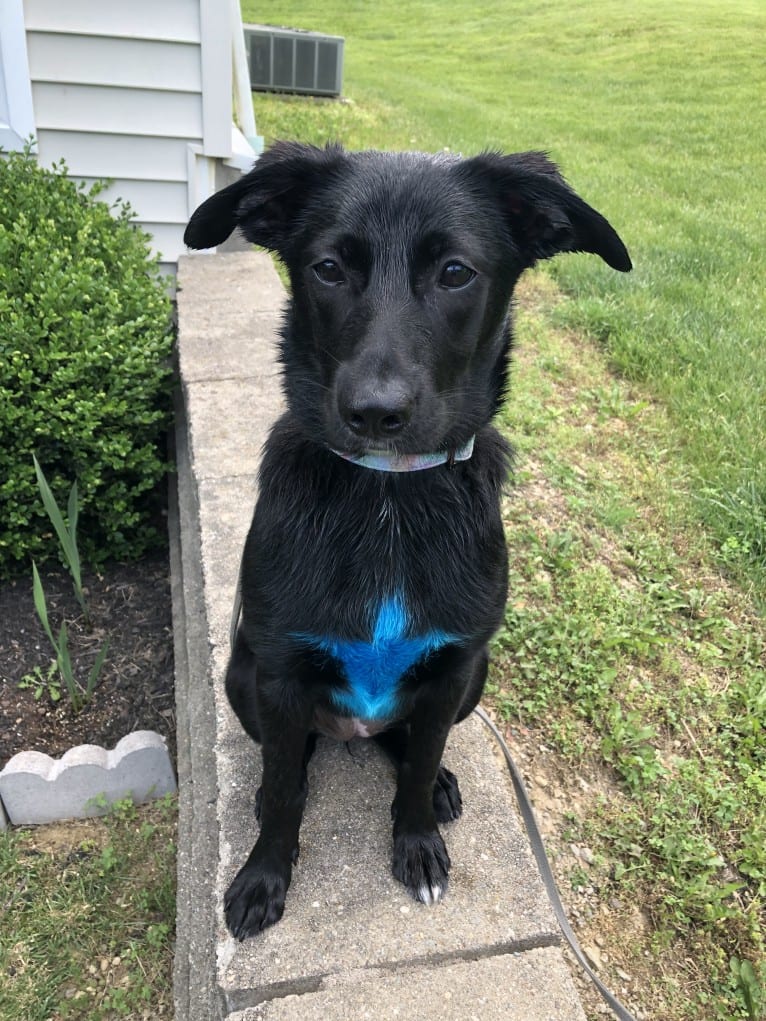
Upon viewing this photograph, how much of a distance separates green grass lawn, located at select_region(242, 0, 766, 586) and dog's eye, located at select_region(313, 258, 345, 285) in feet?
7.44

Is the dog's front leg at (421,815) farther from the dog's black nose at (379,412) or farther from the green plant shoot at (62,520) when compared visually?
the green plant shoot at (62,520)

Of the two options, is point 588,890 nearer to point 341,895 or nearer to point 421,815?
point 421,815

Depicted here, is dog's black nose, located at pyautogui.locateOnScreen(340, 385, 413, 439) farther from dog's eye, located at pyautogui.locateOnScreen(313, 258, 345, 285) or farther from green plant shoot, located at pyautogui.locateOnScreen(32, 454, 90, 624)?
green plant shoot, located at pyautogui.locateOnScreen(32, 454, 90, 624)

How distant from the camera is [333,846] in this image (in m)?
1.80

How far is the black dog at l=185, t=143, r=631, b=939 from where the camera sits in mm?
1480

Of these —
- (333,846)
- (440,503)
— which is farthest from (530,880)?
(440,503)

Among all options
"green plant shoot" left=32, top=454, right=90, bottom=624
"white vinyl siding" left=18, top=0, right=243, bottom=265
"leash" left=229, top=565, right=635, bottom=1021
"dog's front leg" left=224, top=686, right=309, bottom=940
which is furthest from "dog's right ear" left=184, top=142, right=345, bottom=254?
"white vinyl siding" left=18, top=0, right=243, bottom=265

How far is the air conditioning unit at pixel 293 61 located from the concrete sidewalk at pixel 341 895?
9292mm

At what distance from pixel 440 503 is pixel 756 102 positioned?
11302 mm

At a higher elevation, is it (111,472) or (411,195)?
(411,195)

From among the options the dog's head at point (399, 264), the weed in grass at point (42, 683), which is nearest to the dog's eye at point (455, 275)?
the dog's head at point (399, 264)

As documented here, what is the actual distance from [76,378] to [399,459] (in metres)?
1.80

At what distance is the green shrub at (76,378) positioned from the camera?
2.89 meters

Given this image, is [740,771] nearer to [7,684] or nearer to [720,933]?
[720,933]
